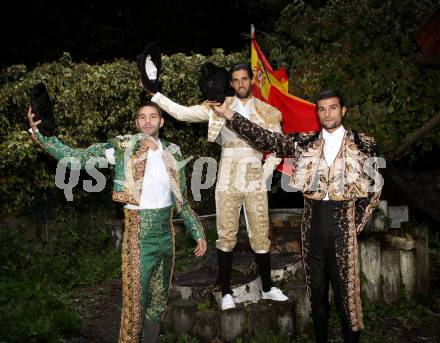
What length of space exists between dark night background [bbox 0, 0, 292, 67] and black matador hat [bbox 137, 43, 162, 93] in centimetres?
852

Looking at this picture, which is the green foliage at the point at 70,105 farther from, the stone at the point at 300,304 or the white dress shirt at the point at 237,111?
the stone at the point at 300,304

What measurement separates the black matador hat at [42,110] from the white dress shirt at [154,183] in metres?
0.47

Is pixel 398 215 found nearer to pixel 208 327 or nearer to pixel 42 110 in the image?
pixel 208 327

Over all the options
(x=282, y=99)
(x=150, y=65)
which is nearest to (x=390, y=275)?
(x=282, y=99)

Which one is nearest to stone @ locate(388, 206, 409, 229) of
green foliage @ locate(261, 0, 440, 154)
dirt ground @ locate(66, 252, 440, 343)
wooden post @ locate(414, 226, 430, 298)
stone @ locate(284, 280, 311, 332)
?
wooden post @ locate(414, 226, 430, 298)

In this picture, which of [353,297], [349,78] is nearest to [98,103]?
[349,78]

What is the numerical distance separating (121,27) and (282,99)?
404 inches

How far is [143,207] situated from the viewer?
399 centimetres

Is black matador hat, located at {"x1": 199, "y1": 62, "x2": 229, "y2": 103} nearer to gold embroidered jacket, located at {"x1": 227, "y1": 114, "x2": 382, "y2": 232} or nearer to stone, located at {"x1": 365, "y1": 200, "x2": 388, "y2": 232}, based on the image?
gold embroidered jacket, located at {"x1": 227, "y1": 114, "x2": 382, "y2": 232}

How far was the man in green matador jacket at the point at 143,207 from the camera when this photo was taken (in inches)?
155

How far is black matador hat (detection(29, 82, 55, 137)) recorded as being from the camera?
385 cm

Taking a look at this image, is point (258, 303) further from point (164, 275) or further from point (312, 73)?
point (312, 73)

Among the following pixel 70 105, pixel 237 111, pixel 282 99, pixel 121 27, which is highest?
pixel 121 27

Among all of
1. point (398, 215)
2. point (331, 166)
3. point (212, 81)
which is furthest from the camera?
point (398, 215)
